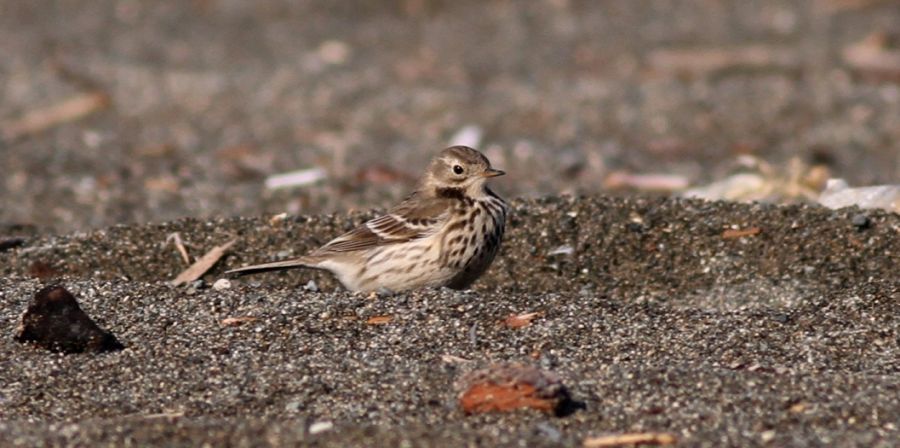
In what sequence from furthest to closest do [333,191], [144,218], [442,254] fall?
[333,191] → [144,218] → [442,254]

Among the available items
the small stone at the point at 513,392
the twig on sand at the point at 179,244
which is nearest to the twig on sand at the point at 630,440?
the small stone at the point at 513,392

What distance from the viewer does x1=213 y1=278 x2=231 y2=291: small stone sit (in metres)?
7.85

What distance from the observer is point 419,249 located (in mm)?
8383

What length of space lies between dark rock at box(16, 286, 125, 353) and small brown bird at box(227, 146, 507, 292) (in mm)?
1504

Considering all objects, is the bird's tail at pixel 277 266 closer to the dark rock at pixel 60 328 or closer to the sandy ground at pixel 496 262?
the sandy ground at pixel 496 262

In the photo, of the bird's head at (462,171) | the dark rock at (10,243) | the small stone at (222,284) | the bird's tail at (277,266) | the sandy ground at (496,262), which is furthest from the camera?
the dark rock at (10,243)

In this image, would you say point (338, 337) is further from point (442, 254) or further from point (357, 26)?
point (357, 26)

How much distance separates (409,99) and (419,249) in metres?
8.71

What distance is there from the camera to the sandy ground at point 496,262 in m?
5.95

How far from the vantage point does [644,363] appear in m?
6.66

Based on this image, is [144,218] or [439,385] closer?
[439,385]

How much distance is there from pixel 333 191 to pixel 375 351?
5945mm

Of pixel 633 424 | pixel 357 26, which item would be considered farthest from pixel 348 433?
pixel 357 26

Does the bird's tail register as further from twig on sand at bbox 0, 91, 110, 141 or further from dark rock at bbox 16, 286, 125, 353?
twig on sand at bbox 0, 91, 110, 141
